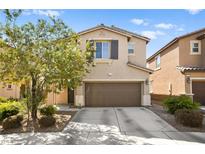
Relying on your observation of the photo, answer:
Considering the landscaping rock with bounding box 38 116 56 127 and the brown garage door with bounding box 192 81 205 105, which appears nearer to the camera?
the landscaping rock with bounding box 38 116 56 127

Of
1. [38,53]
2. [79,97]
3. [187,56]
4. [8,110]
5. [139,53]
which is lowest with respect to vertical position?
[8,110]

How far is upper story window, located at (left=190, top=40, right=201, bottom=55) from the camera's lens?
20.6 m

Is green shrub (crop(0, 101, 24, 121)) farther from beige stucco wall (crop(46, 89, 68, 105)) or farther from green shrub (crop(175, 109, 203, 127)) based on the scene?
green shrub (crop(175, 109, 203, 127))

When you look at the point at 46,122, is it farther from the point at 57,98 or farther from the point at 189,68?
the point at 189,68

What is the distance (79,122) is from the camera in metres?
12.7

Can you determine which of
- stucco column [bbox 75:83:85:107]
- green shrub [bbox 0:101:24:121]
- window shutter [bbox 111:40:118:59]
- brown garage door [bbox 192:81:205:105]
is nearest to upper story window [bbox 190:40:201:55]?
brown garage door [bbox 192:81:205:105]

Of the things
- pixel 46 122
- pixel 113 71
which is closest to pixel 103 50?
pixel 113 71

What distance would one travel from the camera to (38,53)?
455 inches

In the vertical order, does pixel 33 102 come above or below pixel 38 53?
below

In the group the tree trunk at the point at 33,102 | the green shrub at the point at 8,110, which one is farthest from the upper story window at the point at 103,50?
the green shrub at the point at 8,110

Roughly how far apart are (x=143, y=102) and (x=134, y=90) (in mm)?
1204

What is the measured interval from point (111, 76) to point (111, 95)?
1.56 metres

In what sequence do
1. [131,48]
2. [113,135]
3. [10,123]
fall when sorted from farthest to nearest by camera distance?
Result: [131,48] → [10,123] → [113,135]
